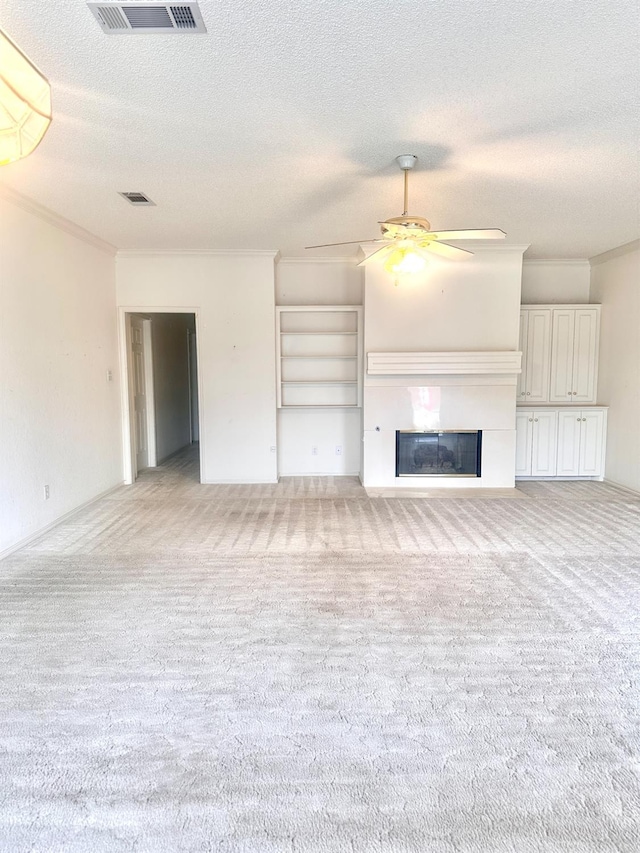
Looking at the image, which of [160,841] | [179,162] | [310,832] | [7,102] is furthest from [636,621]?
[179,162]

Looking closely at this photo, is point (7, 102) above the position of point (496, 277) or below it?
below

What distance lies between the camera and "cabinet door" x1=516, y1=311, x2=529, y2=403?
595 centimetres

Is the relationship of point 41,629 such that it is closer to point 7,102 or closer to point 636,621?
point 7,102

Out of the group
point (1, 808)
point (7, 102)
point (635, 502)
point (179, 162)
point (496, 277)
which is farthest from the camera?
point (496, 277)

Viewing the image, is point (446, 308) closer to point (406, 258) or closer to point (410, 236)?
point (406, 258)

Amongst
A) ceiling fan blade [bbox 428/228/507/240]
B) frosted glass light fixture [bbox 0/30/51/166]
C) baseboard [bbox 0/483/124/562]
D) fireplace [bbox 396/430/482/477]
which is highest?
ceiling fan blade [bbox 428/228/507/240]

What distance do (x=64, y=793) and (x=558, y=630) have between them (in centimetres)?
226

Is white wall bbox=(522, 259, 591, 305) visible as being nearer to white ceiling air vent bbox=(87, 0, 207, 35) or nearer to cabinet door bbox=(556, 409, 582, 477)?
cabinet door bbox=(556, 409, 582, 477)

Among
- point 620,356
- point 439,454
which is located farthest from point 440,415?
point 620,356

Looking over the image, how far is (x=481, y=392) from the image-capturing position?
559 cm

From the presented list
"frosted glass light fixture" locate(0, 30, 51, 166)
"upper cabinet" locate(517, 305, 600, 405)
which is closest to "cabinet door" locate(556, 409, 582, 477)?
"upper cabinet" locate(517, 305, 600, 405)

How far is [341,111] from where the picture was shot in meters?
2.54

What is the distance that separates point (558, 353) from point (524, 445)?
48.6 inches

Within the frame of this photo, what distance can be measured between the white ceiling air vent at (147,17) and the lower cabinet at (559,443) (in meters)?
5.25
